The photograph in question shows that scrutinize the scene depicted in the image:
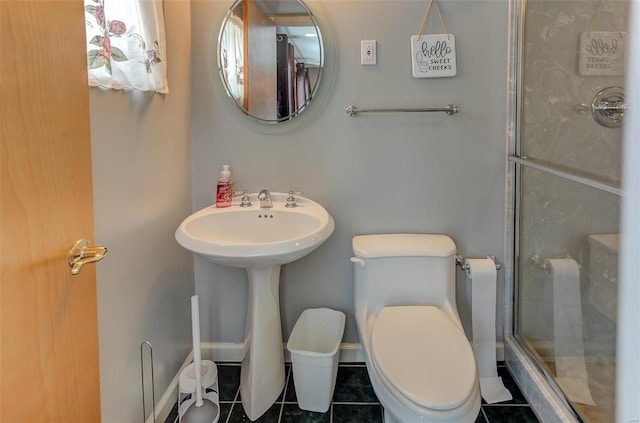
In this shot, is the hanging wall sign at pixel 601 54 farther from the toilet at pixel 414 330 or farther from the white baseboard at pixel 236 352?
the white baseboard at pixel 236 352

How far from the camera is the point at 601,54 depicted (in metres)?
1.67

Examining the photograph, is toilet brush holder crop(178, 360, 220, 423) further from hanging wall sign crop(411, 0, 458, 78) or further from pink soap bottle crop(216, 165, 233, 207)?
hanging wall sign crop(411, 0, 458, 78)

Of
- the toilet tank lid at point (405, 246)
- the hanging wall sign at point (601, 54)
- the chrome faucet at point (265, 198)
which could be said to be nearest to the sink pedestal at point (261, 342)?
the chrome faucet at point (265, 198)

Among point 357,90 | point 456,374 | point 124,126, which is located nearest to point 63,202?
point 124,126

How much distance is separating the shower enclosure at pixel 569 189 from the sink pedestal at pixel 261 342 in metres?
1.10

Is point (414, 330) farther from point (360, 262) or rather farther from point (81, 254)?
point (81, 254)

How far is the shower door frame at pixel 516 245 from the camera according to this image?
1.85m

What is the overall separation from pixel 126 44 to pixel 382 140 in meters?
1.13

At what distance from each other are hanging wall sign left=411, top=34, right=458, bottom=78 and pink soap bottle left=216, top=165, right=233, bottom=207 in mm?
938

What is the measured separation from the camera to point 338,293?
2287 mm

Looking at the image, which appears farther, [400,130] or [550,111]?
[400,130]

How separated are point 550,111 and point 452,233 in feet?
2.16

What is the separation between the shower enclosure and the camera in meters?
1.59

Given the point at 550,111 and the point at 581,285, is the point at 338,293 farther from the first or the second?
the point at 550,111
